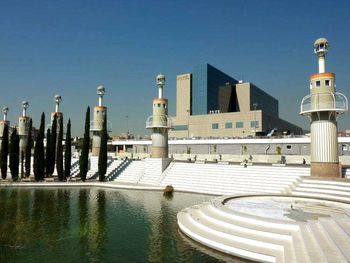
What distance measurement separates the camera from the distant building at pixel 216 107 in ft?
296

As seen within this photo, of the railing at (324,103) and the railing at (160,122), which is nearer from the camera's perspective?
the railing at (324,103)

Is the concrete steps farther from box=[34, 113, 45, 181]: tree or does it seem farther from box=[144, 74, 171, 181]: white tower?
box=[34, 113, 45, 181]: tree

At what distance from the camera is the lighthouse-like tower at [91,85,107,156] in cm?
5897

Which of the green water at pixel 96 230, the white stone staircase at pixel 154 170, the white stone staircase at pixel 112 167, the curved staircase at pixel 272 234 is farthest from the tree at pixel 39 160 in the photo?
the curved staircase at pixel 272 234

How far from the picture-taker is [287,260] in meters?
14.2

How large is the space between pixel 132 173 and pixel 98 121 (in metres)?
13.6

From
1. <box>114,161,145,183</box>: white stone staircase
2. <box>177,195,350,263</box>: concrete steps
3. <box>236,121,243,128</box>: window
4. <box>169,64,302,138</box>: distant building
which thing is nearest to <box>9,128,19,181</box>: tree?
<box>114,161,145,183</box>: white stone staircase

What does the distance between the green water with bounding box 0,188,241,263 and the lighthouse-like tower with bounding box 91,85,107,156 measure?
74.1 ft

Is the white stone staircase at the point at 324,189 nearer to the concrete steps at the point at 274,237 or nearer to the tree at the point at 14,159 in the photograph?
the concrete steps at the point at 274,237

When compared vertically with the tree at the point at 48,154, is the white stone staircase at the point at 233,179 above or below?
below

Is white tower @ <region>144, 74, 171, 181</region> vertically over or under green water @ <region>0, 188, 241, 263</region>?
over

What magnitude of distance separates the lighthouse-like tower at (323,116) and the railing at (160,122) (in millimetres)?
21152

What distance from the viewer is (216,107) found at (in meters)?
135

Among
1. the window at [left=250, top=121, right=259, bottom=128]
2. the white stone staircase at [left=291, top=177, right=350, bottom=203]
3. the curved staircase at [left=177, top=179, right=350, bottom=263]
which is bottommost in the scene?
the curved staircase at [left=177, top=179, right=350, bottom=263]
